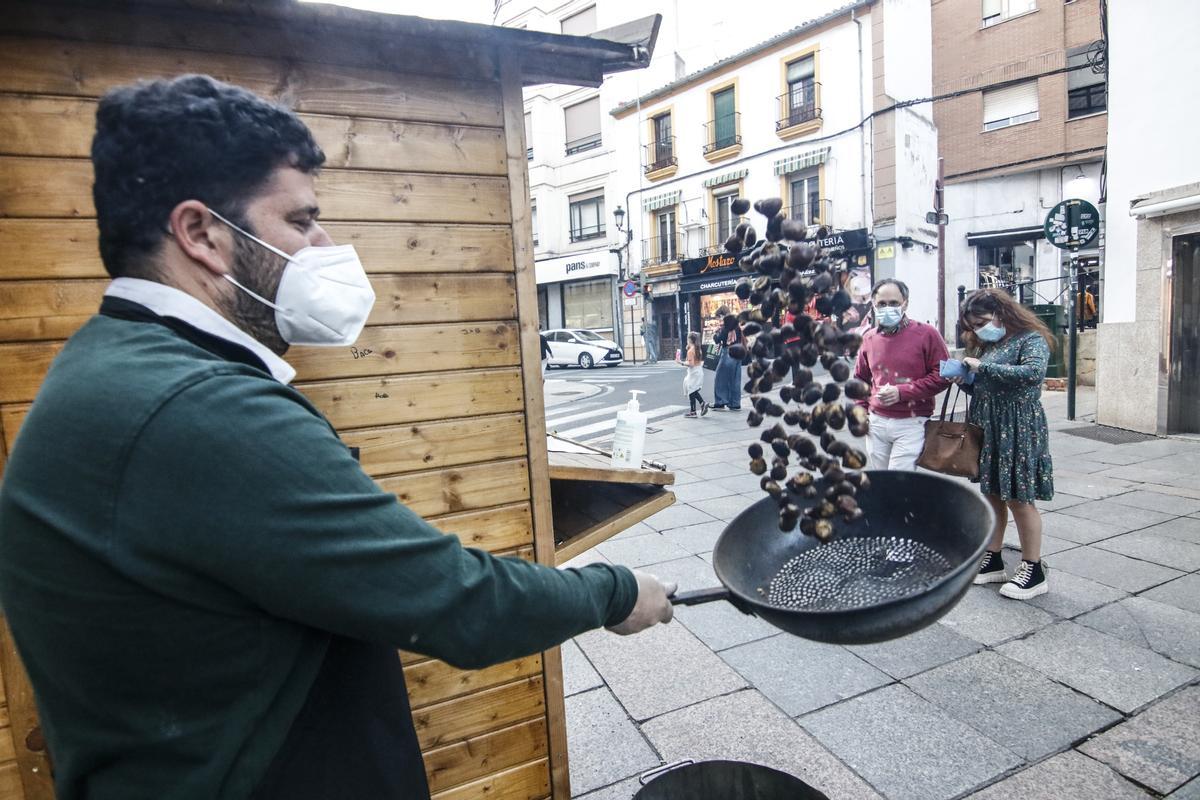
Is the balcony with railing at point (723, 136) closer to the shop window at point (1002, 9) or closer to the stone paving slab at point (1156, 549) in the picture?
the shop window at point (1002, 9)

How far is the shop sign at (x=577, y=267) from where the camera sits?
84.3 feet

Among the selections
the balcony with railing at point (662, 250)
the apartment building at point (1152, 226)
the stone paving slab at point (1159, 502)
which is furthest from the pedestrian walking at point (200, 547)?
the balcony with railing at point (662, 250)

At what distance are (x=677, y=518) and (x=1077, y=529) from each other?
2.97 meters

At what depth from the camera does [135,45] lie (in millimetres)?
1579

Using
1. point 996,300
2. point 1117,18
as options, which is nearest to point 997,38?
point 1117,18

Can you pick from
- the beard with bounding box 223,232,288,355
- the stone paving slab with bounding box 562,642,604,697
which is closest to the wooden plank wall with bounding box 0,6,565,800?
the beard with bounding box 223,232,288,355

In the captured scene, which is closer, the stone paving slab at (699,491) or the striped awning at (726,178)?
the stone paving slab at (699,491)

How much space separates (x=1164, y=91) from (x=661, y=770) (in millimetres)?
9641

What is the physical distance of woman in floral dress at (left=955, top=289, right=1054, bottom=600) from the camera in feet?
11.8

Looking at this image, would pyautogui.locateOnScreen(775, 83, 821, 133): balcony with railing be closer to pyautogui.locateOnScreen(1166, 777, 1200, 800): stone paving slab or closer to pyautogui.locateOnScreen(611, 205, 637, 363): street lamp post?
pyautogui.locateOnScreen(611, 205, 637, 363): street lamp post

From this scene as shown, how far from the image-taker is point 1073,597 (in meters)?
3.63

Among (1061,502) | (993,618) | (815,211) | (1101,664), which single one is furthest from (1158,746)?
(815,211)

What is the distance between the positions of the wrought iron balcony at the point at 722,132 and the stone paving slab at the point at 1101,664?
20.7 meters

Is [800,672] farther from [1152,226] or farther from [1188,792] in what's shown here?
[1152,226]
